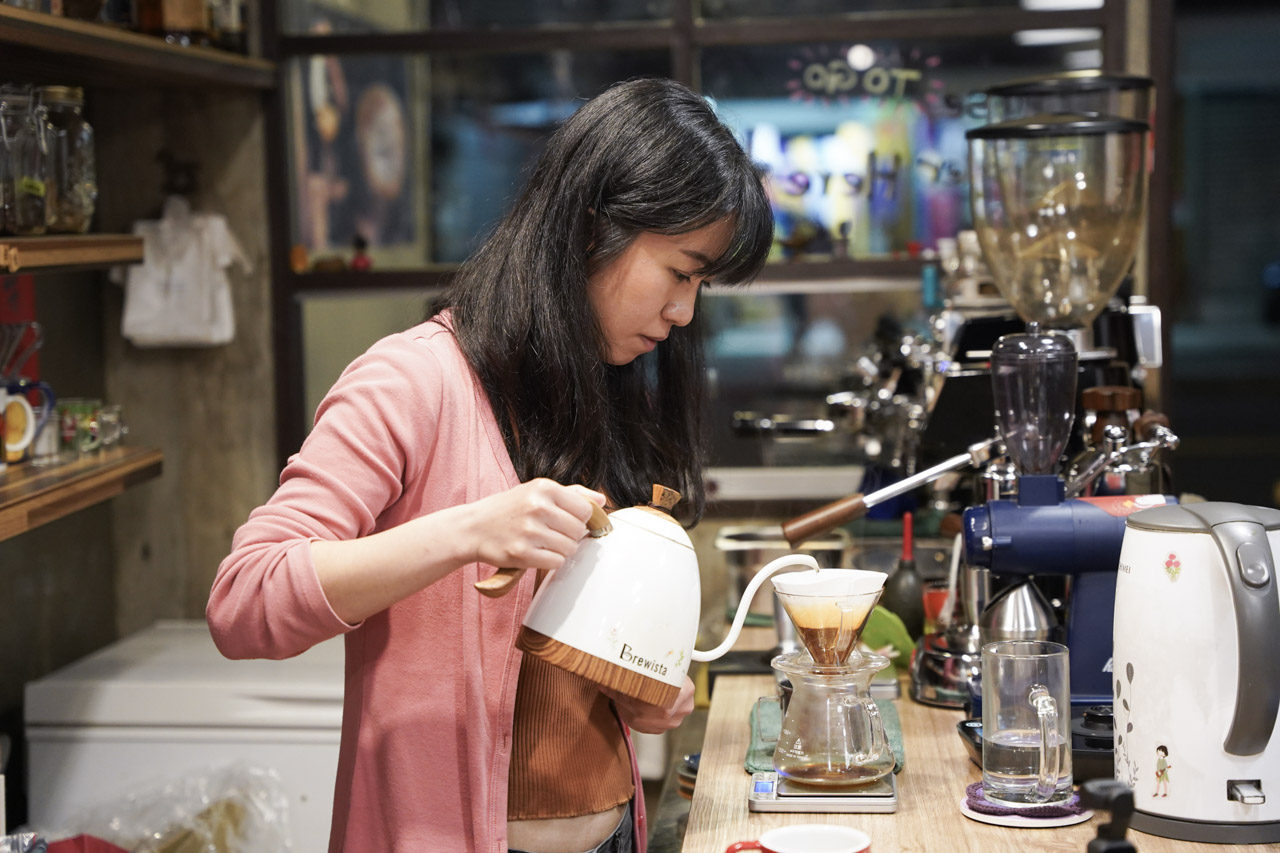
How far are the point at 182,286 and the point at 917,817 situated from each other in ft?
7.65

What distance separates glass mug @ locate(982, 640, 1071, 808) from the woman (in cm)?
35

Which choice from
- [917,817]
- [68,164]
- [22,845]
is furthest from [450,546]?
[68,164]

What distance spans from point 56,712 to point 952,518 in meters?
1.78

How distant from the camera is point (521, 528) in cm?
111

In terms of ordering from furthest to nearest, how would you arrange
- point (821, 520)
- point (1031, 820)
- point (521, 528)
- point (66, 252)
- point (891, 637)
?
point (66, 252)
point (891, 637)
point (821, 520)
point (1031, 820)
point (521, 528)

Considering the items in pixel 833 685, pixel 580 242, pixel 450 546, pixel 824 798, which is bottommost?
pixel 824 798

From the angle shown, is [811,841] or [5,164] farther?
[5,164]

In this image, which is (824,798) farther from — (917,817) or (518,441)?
(518,441)

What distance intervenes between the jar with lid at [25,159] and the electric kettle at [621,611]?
149cm

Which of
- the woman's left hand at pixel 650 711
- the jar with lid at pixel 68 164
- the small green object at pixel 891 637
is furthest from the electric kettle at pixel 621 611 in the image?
the jar with lid at pixel 68 164

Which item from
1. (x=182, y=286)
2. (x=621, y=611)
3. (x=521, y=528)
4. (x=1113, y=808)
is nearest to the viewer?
(x=1113, y=808)

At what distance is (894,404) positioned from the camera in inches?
106

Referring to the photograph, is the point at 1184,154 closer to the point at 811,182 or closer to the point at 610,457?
the point at 811,182

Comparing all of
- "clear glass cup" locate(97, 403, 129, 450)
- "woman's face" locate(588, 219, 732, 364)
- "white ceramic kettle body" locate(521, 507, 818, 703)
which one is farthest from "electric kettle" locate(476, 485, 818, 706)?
"clear glass cup" locate(97, 403, 129, 450)
